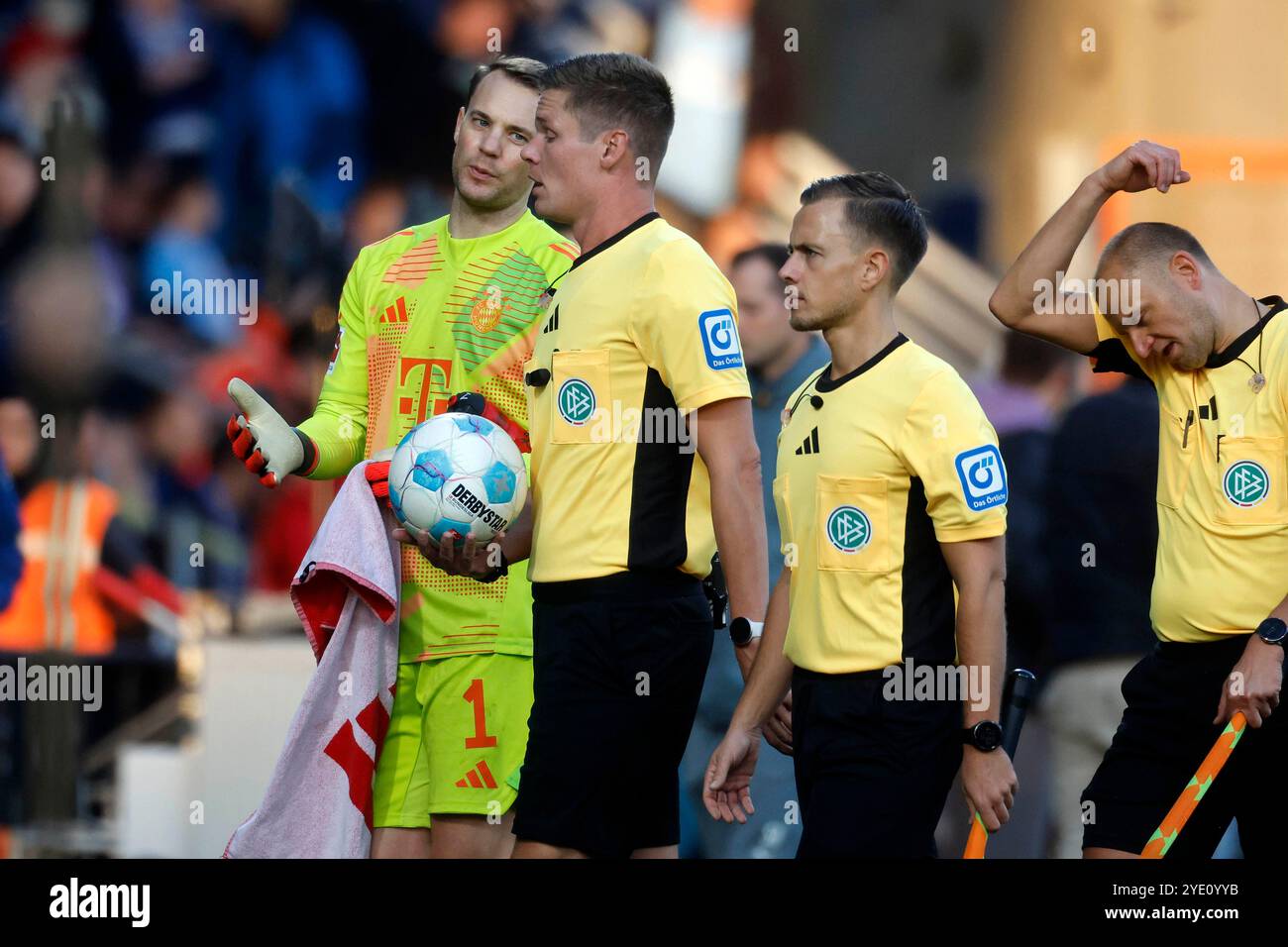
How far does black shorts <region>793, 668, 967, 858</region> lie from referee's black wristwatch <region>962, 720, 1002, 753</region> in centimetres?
6

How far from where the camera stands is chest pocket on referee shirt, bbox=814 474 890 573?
4520mm

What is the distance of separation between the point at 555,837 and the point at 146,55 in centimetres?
739

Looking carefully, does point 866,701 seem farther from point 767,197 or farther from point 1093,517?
point 767,197

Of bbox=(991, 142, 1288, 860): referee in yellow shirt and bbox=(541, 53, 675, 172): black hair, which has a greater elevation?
bbox=(541, 53, 675, 172): black hair

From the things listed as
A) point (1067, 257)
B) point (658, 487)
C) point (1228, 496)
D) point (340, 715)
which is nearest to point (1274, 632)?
point (1228, 496)

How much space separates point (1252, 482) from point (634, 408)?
4.59 feet

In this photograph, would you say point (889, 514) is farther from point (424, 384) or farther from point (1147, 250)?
point (424, 384)

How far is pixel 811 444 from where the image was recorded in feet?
15.3

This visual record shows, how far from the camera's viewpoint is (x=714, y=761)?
4539 mm

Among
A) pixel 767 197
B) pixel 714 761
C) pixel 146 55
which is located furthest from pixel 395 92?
pixel 714 761

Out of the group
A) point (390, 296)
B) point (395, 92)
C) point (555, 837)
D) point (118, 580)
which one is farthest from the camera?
point (395, 92)

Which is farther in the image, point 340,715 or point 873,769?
point 340,715

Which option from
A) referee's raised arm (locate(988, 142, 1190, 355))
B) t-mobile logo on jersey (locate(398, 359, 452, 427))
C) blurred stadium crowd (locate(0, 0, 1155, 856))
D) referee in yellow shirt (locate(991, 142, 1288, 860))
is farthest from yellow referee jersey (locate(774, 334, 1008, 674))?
blurred stadium crowd (locate(0, 0, 1155, 856))

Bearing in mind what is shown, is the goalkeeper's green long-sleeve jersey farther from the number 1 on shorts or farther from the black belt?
the black belt
